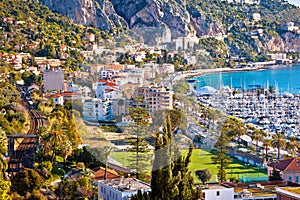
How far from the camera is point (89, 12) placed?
41594 millimetres

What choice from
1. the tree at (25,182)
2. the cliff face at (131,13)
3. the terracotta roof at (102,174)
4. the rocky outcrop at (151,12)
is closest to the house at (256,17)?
the cliff face at (131,13)

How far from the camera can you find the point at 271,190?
8.61m

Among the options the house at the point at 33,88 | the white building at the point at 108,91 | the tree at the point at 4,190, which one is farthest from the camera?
the house at the point at 33,88

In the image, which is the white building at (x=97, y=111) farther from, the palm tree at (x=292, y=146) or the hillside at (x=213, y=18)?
the hillside at (x=213, y=18)

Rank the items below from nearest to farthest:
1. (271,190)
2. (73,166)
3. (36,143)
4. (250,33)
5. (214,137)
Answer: (214,137) → (271,190) → (73,166) → (36,143) → (250,33)

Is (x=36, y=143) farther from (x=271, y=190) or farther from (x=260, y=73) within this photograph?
(x=260, y=73)

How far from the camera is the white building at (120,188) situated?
7824 millimetres

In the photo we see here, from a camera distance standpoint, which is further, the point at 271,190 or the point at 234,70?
the point at 234,70

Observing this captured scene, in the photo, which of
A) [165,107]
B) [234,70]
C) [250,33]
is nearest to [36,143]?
[165,107]

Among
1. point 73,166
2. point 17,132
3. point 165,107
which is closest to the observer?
point 165,107

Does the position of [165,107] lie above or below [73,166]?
above

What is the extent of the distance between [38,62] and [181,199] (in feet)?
72.5

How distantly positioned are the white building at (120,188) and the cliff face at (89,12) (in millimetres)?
31430

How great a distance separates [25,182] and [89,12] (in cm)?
3236
